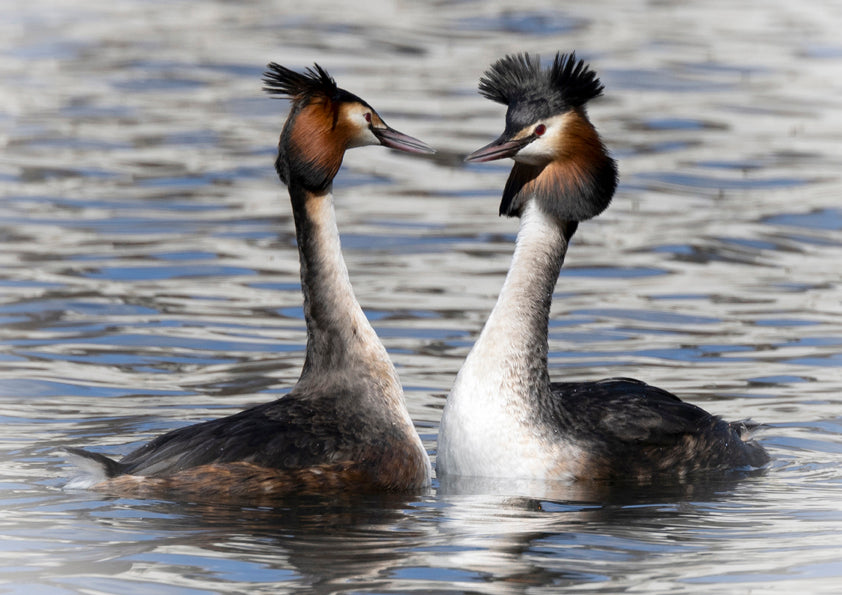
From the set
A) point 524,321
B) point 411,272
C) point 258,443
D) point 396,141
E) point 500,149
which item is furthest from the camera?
point 411,272

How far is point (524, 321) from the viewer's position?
9.10 meters

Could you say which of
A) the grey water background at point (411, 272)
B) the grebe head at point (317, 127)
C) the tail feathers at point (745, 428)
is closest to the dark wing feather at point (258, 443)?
the grey water background at point (411, 272)

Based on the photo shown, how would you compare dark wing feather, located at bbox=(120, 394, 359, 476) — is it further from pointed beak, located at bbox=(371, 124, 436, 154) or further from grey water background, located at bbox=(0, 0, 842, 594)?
pointed beak, located at bbox=(371, 124, 436, 154)

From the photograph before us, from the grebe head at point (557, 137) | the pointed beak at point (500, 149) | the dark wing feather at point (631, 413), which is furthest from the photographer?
the dark wing feather at point (631, 413)

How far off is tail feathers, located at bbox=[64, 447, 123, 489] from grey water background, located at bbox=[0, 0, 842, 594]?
0.29ft

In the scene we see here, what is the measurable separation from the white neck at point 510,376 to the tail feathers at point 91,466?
176 centimetres

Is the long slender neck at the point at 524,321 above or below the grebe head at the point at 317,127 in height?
below

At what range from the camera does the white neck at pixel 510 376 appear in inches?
346

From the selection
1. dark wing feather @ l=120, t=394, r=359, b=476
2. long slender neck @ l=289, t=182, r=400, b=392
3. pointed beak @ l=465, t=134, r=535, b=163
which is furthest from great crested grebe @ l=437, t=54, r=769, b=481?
dark wing feather @ l=120, t=394, r=359, b=476

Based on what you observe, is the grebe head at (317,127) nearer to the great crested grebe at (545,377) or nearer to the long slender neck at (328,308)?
the long slender neck at (328,308)

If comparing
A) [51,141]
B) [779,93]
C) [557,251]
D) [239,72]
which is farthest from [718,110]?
[557,251]

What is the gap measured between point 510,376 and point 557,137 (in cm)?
128

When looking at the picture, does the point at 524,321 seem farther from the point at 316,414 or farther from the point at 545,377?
the point at 316,414

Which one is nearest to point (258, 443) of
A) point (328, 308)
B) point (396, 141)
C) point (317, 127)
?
point (328, 308)
